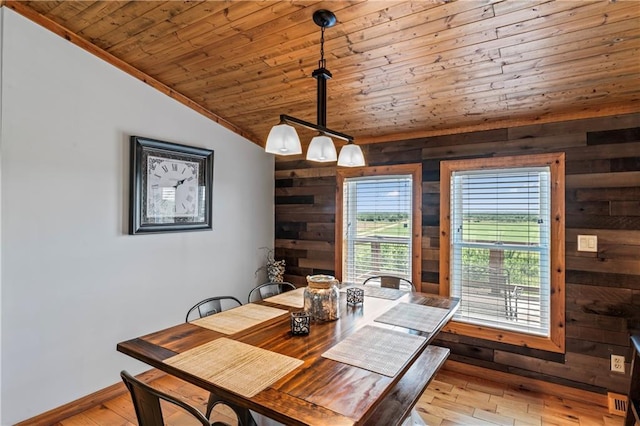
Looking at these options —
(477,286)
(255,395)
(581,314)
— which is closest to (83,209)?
(255,395)

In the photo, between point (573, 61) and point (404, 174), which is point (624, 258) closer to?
point (573, 61)

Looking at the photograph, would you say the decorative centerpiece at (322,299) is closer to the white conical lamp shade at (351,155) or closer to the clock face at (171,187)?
the white conical lamp shade at (351,155)

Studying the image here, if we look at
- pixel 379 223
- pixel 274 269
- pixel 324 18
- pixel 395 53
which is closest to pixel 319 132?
pixel 324 18

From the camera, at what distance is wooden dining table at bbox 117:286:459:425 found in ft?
3.76

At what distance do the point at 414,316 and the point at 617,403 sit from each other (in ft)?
5.76

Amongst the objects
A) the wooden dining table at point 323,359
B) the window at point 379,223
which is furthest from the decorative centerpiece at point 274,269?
the wooden dining table at point 323,359

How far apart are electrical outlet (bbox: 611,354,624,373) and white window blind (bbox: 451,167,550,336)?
0.41m

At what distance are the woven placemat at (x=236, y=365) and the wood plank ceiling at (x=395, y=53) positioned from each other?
1777 millimetres

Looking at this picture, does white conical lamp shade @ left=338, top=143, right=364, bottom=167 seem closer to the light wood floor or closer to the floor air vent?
the light wood floor

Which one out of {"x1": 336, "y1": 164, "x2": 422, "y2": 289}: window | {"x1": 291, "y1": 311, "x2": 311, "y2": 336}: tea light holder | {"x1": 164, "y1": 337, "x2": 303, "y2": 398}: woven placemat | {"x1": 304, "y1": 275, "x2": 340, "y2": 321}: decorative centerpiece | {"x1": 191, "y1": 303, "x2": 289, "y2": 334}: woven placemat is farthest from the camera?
{"x1": 336, "y1": 164, "x2": 422, "y2": 289}: window

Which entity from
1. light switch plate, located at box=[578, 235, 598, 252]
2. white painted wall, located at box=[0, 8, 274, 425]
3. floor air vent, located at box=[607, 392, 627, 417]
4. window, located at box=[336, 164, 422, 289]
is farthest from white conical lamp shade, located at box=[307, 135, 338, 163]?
floor air vent, located at box=[607, 392, 627, 417]

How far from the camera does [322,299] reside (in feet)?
6.38

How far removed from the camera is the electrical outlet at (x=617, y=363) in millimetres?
2477

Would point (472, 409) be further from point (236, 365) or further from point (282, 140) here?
point (282, 140)
